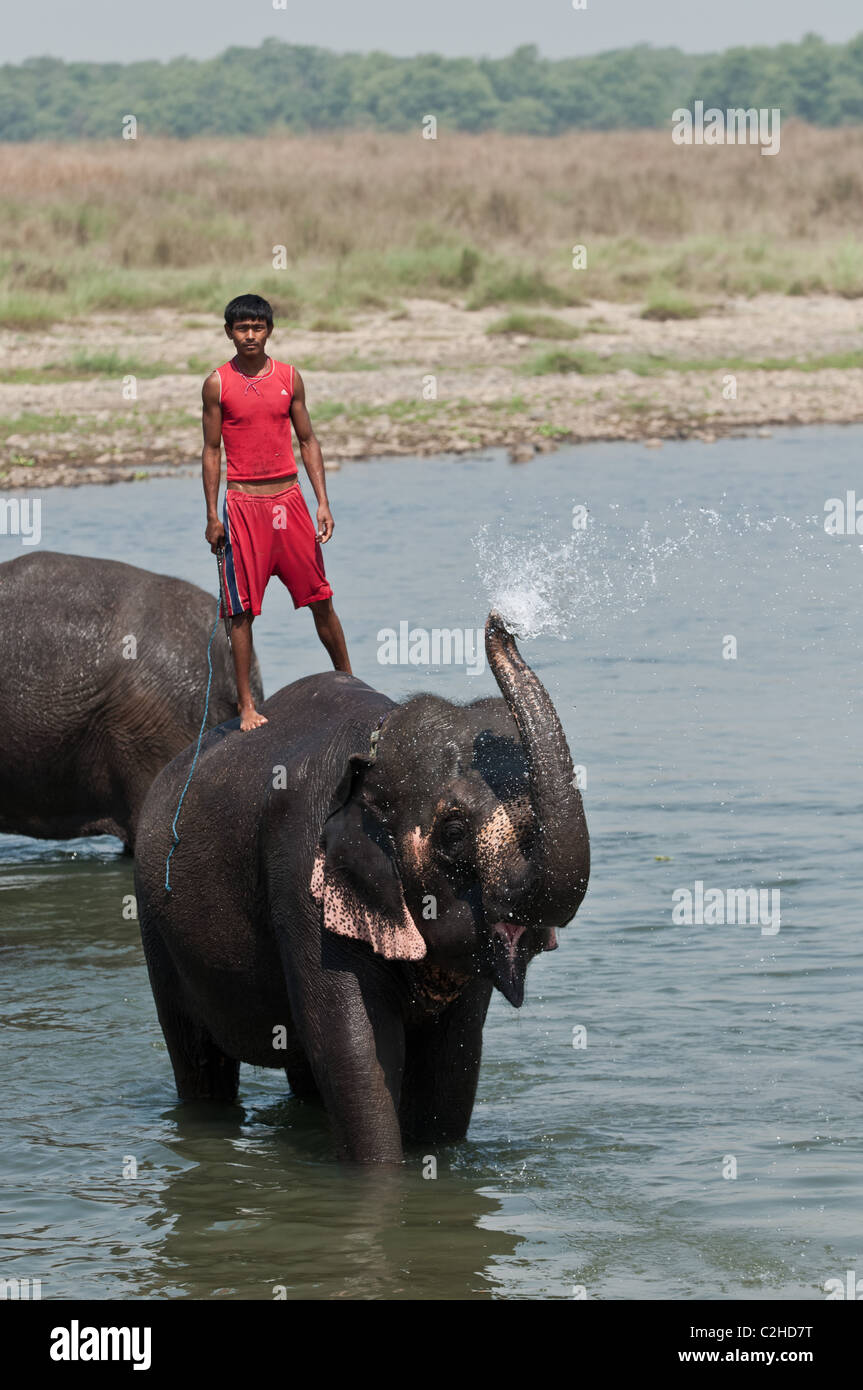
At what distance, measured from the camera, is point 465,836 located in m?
5.77

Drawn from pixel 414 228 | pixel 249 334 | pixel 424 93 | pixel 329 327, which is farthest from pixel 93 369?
pixel 424 93

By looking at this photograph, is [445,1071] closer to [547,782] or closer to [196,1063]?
[196,1063]

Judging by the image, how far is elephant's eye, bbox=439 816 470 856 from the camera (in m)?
5.77

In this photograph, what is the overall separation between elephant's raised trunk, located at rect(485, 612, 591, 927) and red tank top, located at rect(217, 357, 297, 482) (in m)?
2.18

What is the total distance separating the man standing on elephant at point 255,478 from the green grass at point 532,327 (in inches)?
826

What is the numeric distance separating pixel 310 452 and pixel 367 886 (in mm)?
2193

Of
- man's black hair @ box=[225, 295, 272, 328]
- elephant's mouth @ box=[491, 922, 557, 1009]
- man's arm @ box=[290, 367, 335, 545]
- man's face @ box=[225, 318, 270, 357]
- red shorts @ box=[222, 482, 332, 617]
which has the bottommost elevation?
elephant's mouth @ box=[491, 922, 557, 1009]

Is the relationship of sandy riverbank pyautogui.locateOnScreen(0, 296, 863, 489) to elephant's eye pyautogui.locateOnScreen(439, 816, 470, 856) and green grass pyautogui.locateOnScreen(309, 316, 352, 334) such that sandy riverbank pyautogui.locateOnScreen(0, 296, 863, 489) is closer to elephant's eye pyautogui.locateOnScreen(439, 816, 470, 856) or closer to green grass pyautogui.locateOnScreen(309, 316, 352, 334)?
green grass pyautogui.locateOnScreen(309, 316, 352, 334)

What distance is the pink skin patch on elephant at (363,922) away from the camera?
5895mm

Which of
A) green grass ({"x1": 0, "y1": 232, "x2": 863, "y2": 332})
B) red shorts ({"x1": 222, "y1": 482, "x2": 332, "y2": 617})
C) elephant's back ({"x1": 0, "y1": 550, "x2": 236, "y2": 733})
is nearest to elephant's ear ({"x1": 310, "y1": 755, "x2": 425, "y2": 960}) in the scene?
red shorts ({"x1": 222, "y1": 482, "x2": 332, "y2": 617})

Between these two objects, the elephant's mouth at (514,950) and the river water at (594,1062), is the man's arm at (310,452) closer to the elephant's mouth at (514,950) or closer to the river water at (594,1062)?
the river water at (594,1062)

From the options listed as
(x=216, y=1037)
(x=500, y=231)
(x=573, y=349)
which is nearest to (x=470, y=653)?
(x=216, y=1037)
